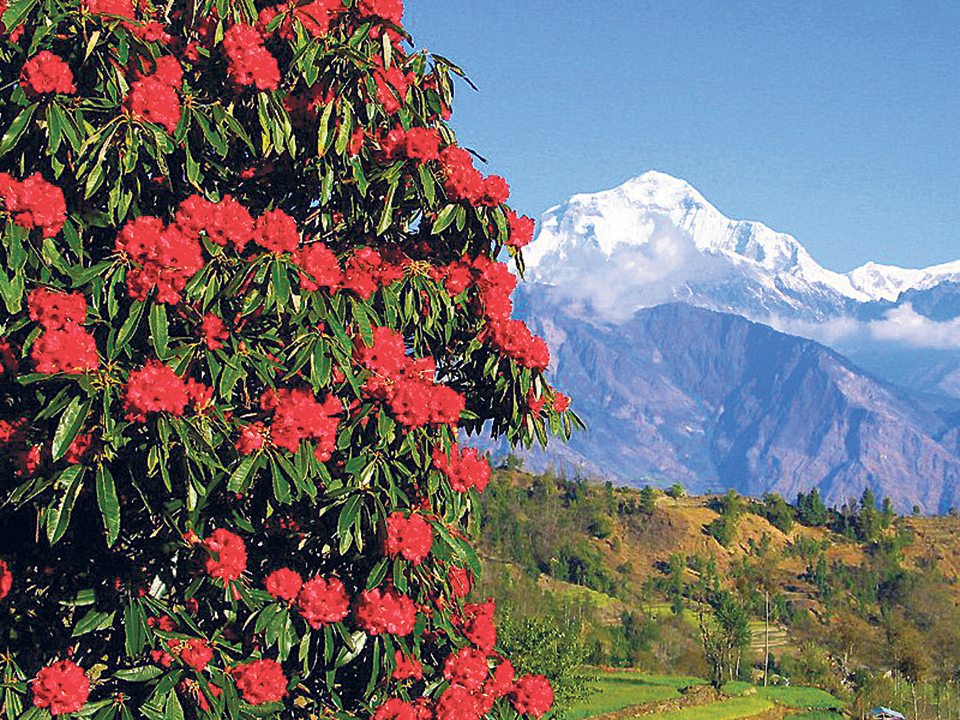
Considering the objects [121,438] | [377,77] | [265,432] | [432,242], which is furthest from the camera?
[432,242]

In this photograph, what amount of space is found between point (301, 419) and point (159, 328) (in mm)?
1006

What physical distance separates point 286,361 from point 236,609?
1639mm

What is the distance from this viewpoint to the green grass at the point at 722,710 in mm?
63562

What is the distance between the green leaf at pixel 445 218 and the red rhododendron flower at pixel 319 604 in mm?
2569

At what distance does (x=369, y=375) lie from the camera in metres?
7.38

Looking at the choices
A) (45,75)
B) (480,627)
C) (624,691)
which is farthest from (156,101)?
(624,691)

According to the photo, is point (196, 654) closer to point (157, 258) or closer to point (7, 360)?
point (7, 360)

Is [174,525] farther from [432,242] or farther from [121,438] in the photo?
[432,242]

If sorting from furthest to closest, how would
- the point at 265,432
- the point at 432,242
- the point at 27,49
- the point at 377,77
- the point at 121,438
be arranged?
the point at 432,242, the point at 377,77, the point at 27,49, the point at 265,432, the point at 121,438

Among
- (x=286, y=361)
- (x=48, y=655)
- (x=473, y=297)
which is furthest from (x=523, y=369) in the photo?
(x=48, y=655)

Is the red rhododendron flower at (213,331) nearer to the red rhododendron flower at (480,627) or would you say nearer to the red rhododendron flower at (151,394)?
the red rhododendron flower at (151,394)

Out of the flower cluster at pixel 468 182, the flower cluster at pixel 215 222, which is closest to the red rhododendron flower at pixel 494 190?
the flower cluster at pixel 468 182

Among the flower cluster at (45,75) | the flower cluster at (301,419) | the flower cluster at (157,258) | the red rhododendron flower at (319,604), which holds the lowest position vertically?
the red rhododendron flower at (319,604)

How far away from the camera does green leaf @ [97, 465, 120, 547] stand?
239 inches
